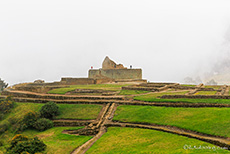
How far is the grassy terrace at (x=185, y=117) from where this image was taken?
12.2 metres

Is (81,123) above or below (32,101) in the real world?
below

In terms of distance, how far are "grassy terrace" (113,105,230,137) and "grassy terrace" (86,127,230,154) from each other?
1.59m

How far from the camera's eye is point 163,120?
15.0 metres

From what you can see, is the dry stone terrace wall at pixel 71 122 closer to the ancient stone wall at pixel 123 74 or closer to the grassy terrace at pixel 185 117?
the grassy terrace at pixel 185 117

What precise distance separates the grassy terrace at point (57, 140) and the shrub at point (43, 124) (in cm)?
49

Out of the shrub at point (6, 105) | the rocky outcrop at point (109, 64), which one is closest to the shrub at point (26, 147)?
the shrub at point (6, 105)

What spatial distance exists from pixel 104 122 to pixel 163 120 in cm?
503

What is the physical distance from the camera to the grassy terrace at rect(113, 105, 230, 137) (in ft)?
39.9

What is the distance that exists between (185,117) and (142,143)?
493 centimetres

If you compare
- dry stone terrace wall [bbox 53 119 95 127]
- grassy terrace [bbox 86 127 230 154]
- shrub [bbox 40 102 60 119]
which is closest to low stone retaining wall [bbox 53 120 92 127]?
dry stone terrace wall [bbox 53 119 95 127]

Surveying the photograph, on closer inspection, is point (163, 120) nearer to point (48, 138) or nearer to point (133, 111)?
point (133, 111)

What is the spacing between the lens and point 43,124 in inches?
707

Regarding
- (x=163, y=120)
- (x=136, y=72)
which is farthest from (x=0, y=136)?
(x=136, y=72)

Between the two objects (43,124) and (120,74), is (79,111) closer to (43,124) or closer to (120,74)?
(43,124)
